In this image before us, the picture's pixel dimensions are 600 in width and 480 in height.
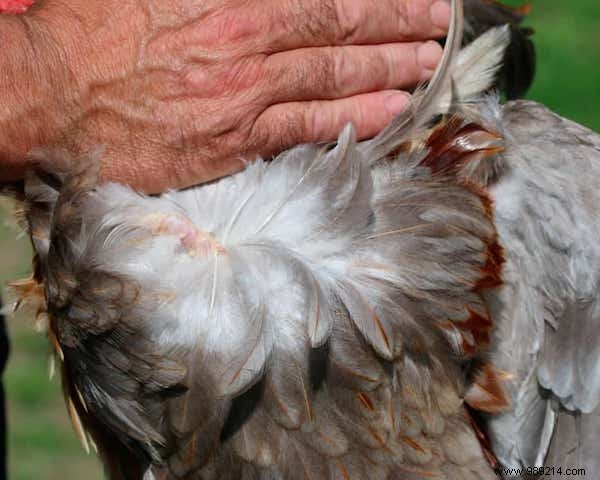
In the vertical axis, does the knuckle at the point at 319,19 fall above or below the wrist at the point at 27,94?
above

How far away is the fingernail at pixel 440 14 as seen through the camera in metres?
2.22

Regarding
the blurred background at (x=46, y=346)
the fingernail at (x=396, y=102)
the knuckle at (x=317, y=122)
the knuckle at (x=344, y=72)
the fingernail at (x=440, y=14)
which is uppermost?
the fingernail at (x=440, y=14)

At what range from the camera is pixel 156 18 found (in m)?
2.03

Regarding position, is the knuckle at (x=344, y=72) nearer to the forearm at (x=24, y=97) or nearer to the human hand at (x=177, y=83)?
the human hand at (x=177, y=83)

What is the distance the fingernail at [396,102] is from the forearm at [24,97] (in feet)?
2.15

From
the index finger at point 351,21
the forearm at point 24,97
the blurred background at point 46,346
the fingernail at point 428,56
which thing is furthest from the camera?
the blurred background at point 46,346

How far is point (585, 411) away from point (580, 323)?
0.20m

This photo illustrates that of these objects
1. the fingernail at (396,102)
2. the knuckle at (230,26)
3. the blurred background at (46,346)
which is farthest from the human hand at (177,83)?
the blurred background at (46,346)

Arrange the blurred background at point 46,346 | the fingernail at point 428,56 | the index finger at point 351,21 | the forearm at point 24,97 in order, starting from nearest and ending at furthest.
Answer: the forearm at point 24,97
the index finger at point 351,21
the fingernail at point 428,56
the blurred background at point 46,346

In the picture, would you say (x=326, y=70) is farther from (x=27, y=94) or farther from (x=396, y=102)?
(x=27, y=94)

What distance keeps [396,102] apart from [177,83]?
46 cm

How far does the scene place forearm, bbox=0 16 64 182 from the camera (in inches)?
76.9

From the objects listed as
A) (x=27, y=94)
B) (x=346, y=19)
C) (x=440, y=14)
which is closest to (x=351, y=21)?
(x=346, y=19)

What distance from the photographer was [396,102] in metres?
2.15
